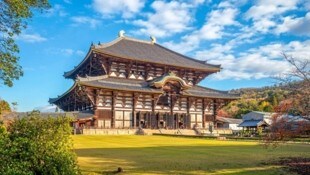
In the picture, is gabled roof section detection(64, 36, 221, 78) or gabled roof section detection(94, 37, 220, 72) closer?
gabled roof section detection(64, 36, 221, 78)

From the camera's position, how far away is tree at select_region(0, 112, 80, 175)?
35.0ft

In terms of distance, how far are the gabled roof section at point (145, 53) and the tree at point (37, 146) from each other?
3786 centimetres

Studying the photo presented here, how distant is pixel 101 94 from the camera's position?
161ft

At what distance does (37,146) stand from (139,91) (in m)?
39.3

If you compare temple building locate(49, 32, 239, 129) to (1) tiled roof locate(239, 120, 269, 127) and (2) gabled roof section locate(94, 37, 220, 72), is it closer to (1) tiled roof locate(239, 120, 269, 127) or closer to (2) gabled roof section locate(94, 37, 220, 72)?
(2) gabled roof section locate(94, 37, 220, 72)

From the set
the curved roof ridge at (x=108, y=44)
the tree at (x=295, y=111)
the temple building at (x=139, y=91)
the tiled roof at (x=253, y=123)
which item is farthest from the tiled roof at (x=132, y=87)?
the tree at (x=295, y=111)

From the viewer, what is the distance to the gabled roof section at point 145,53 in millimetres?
52431

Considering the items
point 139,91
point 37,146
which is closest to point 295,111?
point 37,146

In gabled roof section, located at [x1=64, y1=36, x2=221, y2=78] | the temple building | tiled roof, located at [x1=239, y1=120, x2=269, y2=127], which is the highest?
gabled roof section, located at [x1=64, y1=36, x2=221, y2=78]

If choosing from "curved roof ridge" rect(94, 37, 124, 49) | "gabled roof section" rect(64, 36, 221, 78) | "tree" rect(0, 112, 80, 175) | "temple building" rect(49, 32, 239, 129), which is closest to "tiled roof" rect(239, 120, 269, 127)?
"temple building" rect(49, 32, 239, 129)

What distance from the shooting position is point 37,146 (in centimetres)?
1120

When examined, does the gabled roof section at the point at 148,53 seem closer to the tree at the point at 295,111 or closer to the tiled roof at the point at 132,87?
the tiled roof at the point at 132,87

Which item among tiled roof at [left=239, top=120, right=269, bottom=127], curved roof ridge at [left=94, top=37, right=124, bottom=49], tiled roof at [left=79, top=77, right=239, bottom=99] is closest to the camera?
tiled roof at [left=79, top=77, right=239, bottom=99]

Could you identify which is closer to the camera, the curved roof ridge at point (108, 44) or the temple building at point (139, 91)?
the temple building at point (139, 91)
